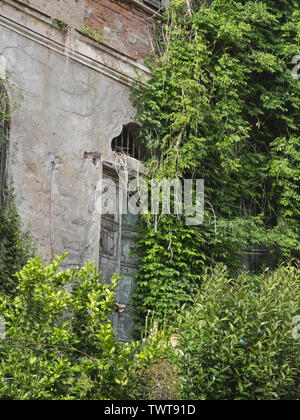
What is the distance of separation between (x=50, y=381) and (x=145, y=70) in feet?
17.2

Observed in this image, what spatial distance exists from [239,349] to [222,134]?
451cm

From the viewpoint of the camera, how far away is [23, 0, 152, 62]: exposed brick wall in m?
8.72

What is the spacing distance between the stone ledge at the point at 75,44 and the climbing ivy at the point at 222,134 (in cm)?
34

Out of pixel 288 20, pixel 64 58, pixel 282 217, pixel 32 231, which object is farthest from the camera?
pixel 288 20

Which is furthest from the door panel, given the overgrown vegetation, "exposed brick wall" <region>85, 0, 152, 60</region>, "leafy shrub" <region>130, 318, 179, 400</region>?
the overgrown vegetation

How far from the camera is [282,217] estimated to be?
10.1 metres

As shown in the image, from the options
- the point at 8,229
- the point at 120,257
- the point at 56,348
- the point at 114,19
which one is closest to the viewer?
the point at 56,348

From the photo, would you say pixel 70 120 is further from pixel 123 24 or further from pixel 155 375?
pixel 155 375

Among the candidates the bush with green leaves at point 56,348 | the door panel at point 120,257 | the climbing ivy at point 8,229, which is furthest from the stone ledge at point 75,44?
the bush with green leaves at point 56,348

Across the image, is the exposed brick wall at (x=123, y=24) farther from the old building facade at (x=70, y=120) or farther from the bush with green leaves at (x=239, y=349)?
the bush with green leaves at (x=239, y=349)

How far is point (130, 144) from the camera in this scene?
31.2 feet

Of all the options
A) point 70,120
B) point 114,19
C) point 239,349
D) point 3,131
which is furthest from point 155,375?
point 114,19
